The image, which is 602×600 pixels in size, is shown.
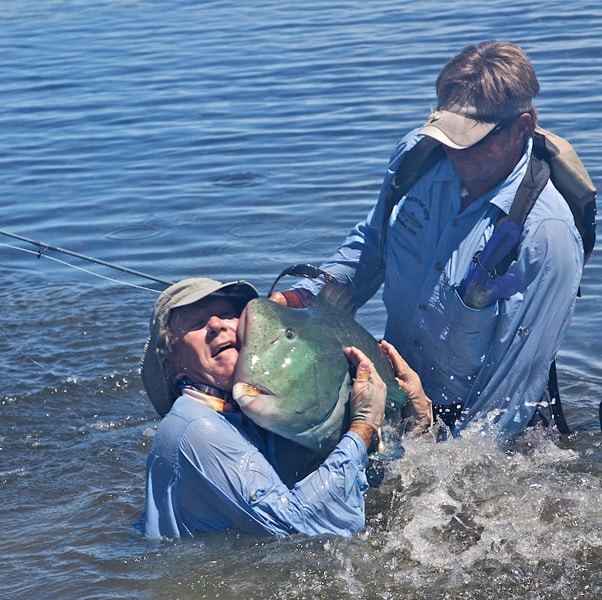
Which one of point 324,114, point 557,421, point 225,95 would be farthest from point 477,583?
point 225,95

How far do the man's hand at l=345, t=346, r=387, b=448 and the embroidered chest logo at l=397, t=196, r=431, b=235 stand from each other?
2.88 ft

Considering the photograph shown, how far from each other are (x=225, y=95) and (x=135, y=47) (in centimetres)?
434

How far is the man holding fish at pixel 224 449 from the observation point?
4277 mm

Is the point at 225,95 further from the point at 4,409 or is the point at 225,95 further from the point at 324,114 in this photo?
the point at 4,409

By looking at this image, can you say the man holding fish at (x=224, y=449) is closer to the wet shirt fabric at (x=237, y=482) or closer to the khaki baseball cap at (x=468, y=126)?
the wet shirt fabric at (x=237, y=482)

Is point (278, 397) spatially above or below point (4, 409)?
above

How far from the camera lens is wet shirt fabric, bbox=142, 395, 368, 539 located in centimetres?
427

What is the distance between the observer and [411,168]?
5.12m

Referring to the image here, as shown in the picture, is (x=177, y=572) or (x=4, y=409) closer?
(x=177, y=572)

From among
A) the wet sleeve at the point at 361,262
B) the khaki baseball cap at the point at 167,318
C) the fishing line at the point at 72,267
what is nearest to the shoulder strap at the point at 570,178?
the wet sleeve at the point at 361,262

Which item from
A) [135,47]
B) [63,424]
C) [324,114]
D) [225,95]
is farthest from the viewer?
[135,47]

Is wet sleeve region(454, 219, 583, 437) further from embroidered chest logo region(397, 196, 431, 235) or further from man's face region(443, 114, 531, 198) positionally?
embroidered chest logo region(397, 196, 431, 235)

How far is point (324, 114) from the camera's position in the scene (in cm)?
1361

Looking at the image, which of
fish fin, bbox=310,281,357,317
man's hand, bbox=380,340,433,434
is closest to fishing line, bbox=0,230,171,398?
fish fin, bbox=310,281,357,317
